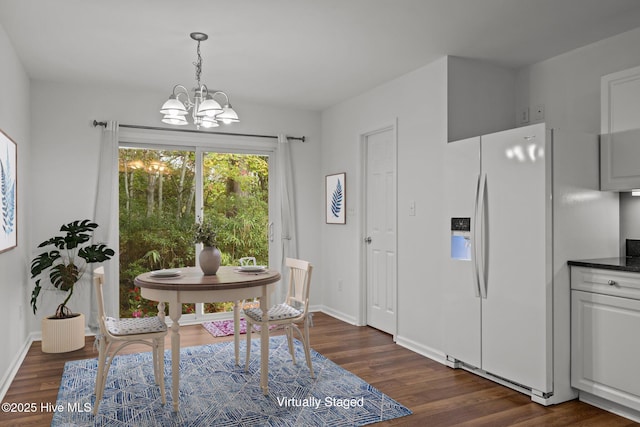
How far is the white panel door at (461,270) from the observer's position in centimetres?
352

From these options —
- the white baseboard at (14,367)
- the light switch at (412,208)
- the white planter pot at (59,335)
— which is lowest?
the white baseboard at (14,367)

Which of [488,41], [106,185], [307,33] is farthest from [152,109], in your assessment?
[488,41]

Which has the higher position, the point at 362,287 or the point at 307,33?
the point at 307,33

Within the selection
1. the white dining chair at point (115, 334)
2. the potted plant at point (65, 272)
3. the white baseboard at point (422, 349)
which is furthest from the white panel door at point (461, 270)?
the potted plant at point (65, 272)

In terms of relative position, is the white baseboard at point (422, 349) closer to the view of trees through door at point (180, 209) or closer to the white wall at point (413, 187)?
the white wall at point (413, 187)

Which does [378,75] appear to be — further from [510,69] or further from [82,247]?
[82,247]

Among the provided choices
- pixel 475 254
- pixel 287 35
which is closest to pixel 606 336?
pixel 475 254

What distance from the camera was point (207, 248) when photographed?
135 inches

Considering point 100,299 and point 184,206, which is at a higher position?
point 184,206

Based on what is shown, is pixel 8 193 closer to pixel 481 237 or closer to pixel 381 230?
pixel 381 230

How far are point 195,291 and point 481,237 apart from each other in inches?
81.2

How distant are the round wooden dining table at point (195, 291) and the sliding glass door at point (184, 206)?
1982 millimetres

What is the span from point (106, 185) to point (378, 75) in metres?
2.97

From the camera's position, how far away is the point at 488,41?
3.60m
